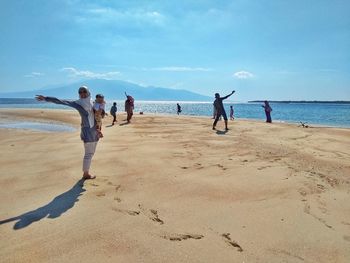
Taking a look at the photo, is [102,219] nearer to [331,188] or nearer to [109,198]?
[109,198]

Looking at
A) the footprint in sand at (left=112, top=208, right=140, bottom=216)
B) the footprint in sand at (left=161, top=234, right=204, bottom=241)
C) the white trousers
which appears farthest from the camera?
the white trousers

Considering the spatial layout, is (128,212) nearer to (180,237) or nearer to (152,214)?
(152,214)

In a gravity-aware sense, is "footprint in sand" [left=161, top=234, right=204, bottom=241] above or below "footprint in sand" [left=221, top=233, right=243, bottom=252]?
above

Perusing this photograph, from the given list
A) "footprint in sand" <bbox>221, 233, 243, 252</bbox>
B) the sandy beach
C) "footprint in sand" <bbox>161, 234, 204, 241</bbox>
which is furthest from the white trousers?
"footprint in sand" <bbox>221, 233, 243, 252</bbox>

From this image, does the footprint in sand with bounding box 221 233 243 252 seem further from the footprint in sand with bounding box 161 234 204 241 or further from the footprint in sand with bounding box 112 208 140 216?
the footprint in sand with bounding box 112 208 140 216

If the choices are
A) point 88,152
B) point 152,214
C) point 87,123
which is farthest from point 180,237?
point 87,123

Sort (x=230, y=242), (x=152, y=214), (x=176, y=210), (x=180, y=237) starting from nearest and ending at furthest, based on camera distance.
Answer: (x=230, y=242)
(x=180, y=237)
(x=152, y=214)
(x=176, y=210)

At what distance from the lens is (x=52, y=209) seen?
4840mm

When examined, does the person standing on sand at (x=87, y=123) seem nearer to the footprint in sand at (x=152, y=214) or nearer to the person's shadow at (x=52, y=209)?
the person's shadow at (x=52, y=209)

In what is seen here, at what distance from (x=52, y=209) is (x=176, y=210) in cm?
188

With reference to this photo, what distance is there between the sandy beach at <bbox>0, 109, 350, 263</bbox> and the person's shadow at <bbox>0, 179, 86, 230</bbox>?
2 cm

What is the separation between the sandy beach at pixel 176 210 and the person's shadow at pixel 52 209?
0.05 ft

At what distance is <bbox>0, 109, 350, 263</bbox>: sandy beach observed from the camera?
3611mm

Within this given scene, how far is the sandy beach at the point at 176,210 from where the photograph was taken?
361 cm
